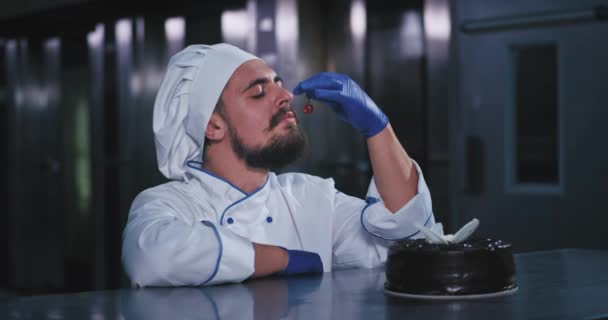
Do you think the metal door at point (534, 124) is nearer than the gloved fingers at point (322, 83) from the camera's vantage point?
No

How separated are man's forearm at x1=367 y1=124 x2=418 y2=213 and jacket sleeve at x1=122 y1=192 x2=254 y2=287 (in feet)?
1.27

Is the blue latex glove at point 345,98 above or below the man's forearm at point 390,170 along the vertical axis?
above

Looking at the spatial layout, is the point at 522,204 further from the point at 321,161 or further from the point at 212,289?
the point at 212,289

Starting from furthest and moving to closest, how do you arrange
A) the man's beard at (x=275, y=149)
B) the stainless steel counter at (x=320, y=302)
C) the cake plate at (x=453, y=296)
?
the man's beard at (x=275, y=149)
the cake plate at (x=453, y=296)
the stainless steel counter at (x=320, y=302)

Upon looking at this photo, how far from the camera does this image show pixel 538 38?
9.51ft

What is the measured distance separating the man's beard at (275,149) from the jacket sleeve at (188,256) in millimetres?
354

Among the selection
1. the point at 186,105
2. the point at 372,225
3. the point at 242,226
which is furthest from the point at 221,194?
the point at 372,225

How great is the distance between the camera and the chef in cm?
172

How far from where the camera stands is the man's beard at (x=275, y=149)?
1829mm

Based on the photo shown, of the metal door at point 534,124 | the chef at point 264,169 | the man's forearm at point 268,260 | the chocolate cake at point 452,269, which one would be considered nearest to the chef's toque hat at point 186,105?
the chef at point 264,169

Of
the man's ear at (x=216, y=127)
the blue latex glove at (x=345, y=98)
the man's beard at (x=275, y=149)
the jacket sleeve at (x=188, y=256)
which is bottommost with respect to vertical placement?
the jacket sleeve at (x=188, y=256)

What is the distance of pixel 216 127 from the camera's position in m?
1.89

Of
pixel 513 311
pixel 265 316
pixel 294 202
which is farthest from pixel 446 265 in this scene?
pixel 294 202

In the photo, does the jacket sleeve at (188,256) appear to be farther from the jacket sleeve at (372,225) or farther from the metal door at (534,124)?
the metal door at (534,124)
